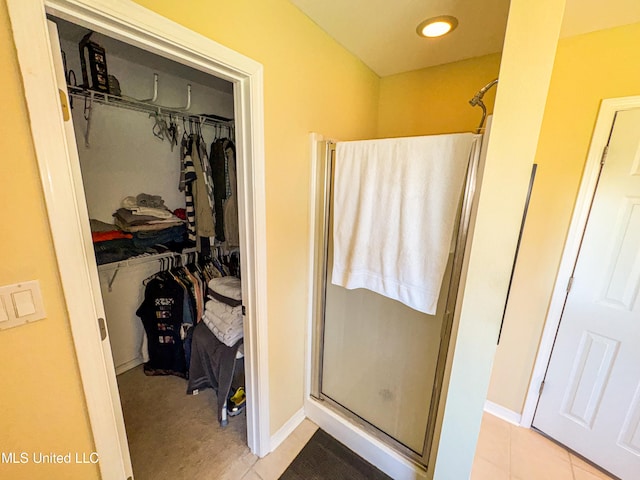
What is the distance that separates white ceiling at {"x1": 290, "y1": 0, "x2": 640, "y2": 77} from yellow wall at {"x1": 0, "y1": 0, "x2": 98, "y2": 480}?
3.81 ft

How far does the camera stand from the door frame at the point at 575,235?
1.30 metres

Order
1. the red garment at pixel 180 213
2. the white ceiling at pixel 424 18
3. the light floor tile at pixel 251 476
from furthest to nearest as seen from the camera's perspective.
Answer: the red garment at pixel 180 213, the light floor tile at pixel 251 476, the white ceiling at pixel 424 18

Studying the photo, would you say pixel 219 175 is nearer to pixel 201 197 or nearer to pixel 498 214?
pixel 201 197

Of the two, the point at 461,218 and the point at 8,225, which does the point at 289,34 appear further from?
the point at 8,225

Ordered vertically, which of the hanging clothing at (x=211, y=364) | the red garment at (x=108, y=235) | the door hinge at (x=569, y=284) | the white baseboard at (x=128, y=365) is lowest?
the white baseboard at (x=128, y=365)

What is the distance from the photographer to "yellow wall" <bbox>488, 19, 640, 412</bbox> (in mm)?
1267

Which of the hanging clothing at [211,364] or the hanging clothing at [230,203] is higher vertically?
the hanging clothing at [230,203]

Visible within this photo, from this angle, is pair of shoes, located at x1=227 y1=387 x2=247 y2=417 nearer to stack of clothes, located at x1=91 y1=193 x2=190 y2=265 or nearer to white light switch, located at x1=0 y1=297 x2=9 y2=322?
stack of clothes, located at x1=91 y1=193 x2=190 y2=265

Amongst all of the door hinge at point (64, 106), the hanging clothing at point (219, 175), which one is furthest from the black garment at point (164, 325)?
the door hinge at point (64, 106)

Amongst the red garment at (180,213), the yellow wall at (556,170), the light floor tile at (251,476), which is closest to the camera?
the yellow wall at (556,170)

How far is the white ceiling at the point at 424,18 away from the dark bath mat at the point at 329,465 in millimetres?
2375

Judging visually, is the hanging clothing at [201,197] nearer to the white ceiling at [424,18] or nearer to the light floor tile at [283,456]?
the white ceiling at [424,18]

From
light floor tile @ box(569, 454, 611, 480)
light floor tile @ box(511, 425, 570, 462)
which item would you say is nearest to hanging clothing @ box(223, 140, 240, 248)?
light floor tile @ box(511, 425, 570, 462)

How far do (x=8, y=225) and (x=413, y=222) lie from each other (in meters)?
1.31
